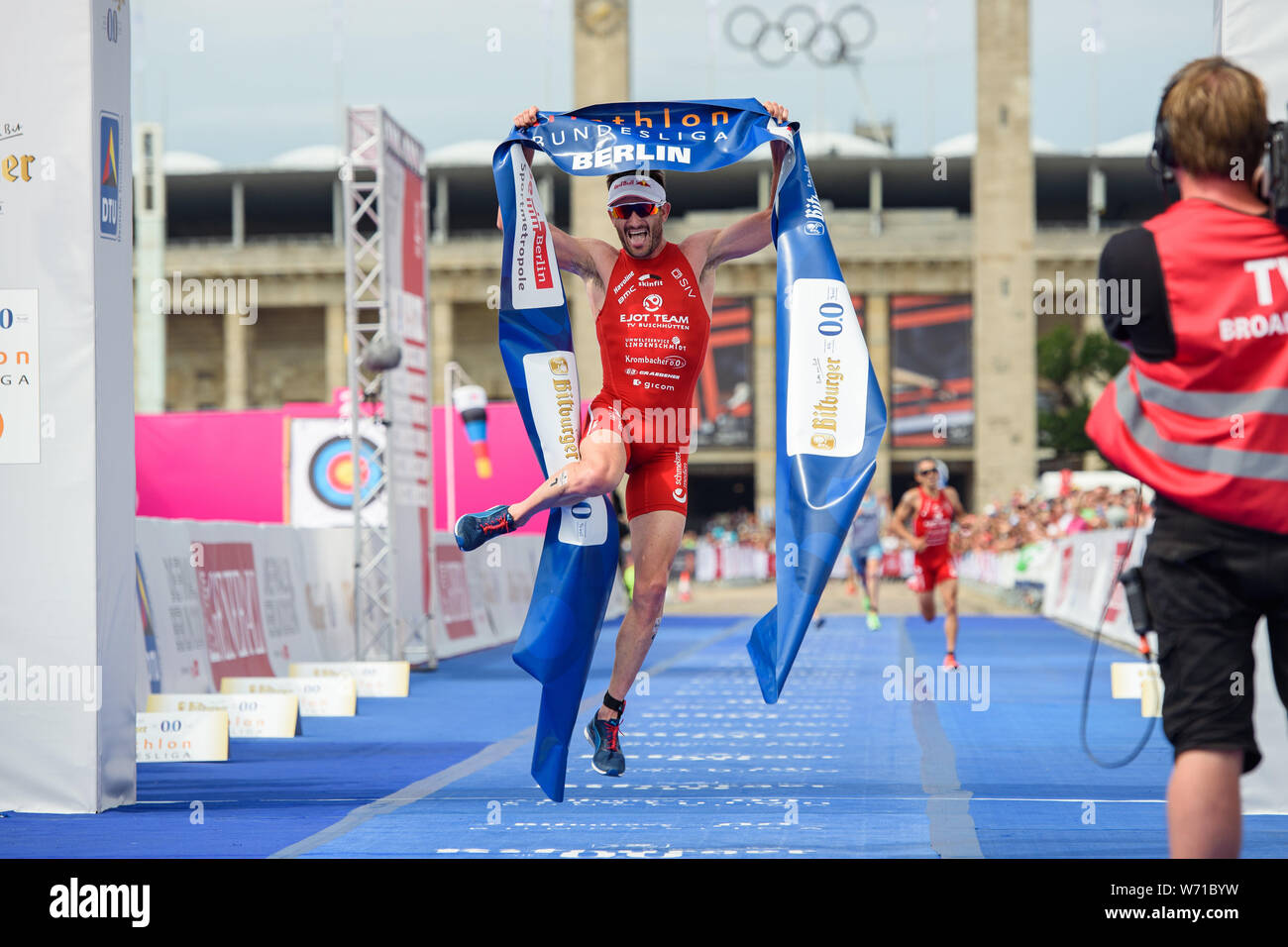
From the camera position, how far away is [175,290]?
5772 cm

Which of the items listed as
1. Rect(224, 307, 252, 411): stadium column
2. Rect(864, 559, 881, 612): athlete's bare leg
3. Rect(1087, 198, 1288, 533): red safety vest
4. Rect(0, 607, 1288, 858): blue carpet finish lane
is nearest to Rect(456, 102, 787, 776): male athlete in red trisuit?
Rect(0, 607, 1288, 858): blue carpet finish lane

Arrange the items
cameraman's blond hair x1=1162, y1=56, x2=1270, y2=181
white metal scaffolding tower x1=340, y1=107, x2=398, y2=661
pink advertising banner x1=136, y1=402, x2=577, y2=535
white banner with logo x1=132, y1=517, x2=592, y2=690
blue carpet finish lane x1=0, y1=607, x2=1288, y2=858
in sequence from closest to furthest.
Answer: cameraman's blond hair x1=1162, y1=56, x2=1270, y2=181
blue carpet finish lane x1=0, y1=607, x2=1288, y2=858
white banner with logo x1=132, y1=517, x2=592, y2=690
white metal scaffolding tower x1=340, y1=107, x2=398, y2=661
pink advertising banner x1=136, y1=402, x2=577, y2=535

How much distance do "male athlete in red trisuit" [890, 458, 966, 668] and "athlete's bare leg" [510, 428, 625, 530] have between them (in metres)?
9.58

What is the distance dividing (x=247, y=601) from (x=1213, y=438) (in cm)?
1125

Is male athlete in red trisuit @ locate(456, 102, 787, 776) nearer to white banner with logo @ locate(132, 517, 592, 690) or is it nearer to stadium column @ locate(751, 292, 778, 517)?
white banner with logo @ locate(132, 517, 592, 690)

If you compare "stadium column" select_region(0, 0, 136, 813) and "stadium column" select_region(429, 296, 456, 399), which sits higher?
"stadium column" select_region(429, 296, 456, 399)

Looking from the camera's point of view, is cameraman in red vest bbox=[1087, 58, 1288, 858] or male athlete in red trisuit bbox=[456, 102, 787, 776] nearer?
cameraman in red vest bbox=[1087, 58, 1288, 858]

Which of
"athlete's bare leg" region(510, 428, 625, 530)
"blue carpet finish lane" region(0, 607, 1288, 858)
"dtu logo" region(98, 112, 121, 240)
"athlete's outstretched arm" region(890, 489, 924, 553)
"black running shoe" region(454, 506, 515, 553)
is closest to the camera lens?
"blue carpet finish lane" region(0, 607, 1288, 858)

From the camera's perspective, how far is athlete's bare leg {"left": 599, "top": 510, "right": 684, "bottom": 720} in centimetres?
644

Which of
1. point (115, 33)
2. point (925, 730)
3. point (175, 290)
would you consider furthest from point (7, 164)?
point (175, 290)

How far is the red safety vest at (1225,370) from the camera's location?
353 cm

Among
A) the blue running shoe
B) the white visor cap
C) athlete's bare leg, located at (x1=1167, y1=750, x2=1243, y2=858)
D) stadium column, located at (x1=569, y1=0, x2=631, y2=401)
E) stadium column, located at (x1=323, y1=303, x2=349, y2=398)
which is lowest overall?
the blue running shoe
